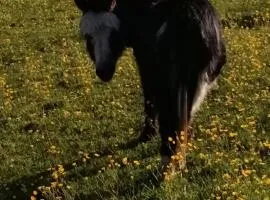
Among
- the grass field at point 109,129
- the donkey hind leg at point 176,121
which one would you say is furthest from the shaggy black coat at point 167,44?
the grass field at point 109,129

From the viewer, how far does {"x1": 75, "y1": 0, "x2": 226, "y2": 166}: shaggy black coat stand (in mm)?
7548

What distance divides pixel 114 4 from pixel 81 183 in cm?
281

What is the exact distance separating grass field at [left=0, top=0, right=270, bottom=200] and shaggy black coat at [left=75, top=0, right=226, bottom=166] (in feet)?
2.00

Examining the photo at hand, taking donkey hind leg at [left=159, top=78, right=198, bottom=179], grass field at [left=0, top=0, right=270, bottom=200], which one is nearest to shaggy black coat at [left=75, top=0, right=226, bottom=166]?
donkey hind leg at [left=159, top=78, right=198, bottom=179]

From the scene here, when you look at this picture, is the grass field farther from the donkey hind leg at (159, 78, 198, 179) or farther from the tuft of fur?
the tuft of fur

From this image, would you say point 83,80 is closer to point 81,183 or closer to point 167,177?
point 81,183

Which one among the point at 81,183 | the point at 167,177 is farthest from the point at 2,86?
the point at 167,177

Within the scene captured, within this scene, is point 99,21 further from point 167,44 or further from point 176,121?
point 176,121

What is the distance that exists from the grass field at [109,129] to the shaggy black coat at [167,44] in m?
0.61

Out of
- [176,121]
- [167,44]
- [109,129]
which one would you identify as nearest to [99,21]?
[167,44]

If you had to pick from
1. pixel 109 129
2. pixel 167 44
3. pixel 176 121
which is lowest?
pixel 109 129

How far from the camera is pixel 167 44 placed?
7.59 m

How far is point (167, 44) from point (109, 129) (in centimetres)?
370

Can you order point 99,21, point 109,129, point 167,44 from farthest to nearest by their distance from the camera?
point 109,129, point 99,21, point 167,44
